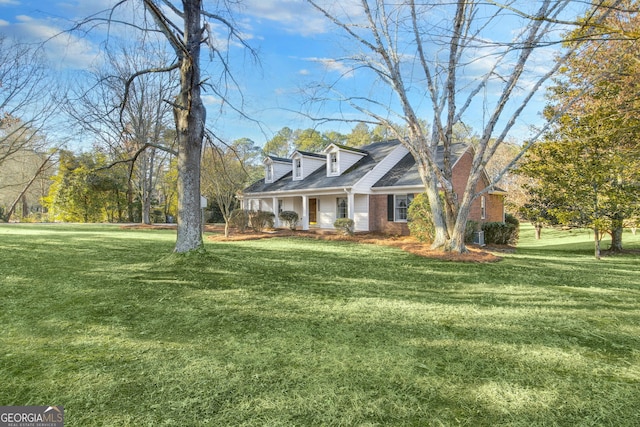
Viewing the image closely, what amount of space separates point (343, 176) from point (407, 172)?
350 cm

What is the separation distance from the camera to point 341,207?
19.0 metres

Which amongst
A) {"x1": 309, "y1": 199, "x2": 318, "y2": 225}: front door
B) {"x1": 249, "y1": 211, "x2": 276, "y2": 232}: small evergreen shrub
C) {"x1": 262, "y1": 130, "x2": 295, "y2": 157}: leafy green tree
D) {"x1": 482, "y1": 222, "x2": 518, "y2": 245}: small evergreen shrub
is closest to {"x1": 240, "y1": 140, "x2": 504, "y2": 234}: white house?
{"x1": 309, "y1": 199, "x2": 318, "y2": 225}: front door

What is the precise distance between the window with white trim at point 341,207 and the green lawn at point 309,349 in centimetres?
1259

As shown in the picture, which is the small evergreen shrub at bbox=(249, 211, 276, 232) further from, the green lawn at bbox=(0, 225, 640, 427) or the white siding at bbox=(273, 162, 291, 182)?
the green lawn at bbox=(0, 225, 640, 427)

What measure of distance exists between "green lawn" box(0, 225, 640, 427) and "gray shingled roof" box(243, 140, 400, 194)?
11929 millimetres

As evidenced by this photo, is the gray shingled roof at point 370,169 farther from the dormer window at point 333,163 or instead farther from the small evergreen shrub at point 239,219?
the small evergreen shrub at point 239,219

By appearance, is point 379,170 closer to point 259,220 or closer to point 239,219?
point 259,220

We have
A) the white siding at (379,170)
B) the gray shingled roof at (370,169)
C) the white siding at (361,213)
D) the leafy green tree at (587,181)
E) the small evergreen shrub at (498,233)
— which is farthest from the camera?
the white siding at (361,213)

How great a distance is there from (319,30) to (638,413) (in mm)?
11547

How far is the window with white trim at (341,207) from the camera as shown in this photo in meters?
18.8

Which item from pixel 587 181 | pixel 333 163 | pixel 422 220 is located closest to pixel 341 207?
pixel 333 163

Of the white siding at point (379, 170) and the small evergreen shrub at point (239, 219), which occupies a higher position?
the white siding at point (379, 170)

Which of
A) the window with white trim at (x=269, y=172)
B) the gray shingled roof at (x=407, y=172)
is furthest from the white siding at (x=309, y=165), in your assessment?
the gray shingled roof at (x=407, y=172)

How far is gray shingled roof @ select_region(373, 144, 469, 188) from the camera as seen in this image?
16234 mm
